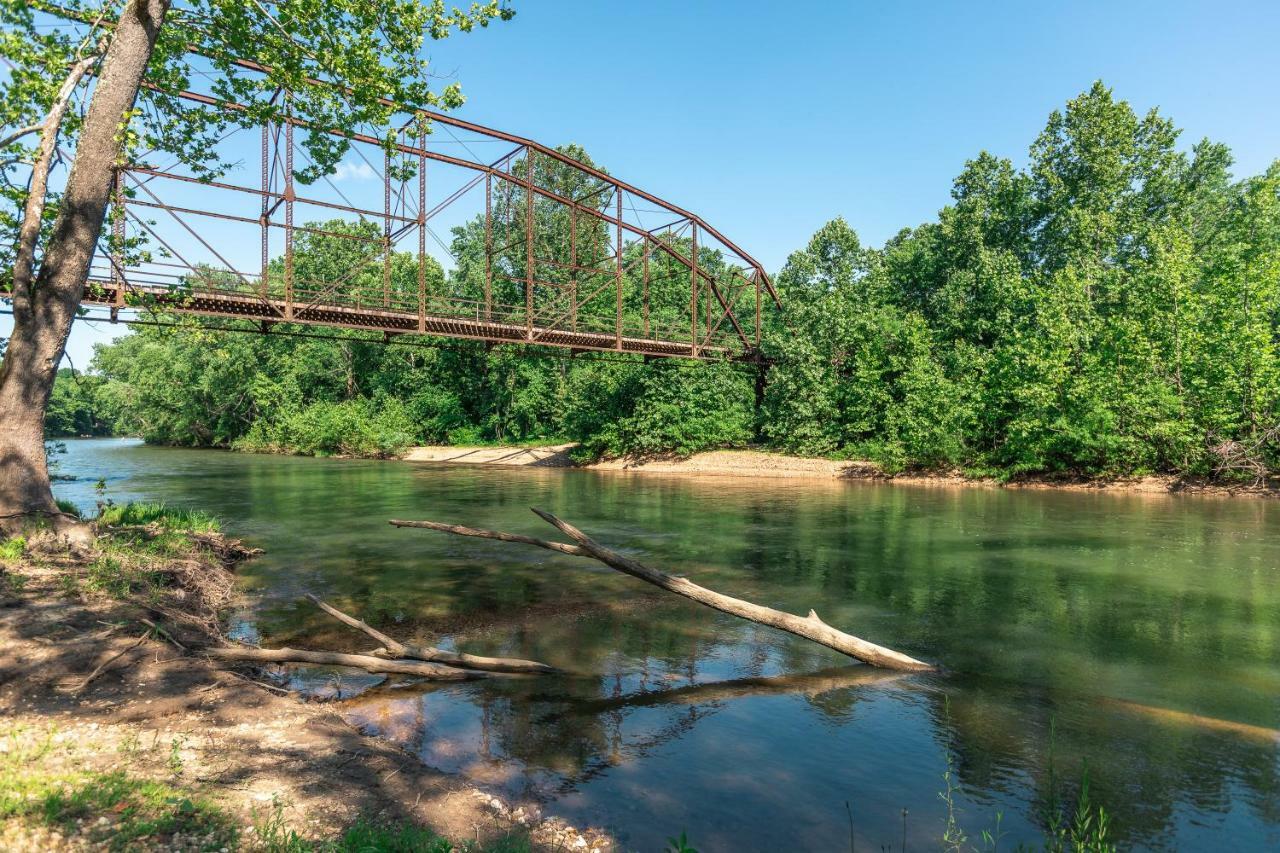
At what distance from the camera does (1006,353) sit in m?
37.7

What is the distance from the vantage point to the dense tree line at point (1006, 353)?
104ft

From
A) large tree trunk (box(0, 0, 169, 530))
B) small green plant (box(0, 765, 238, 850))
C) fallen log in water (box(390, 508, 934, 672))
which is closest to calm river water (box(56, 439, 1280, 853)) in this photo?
fallen log in water (box(390, 508, 934, 672))

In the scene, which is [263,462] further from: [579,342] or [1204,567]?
[1204,567]

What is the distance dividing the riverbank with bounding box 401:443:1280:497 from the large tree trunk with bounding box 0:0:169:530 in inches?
1476

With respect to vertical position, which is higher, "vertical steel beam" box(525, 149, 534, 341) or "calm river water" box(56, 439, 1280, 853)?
"vertical steel beam" box(525, 149, 534, 341)

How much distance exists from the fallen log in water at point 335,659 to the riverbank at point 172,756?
26cm

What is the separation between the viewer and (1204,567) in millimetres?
15766

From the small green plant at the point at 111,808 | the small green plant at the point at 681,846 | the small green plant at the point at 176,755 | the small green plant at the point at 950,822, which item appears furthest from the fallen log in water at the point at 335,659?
the small green plant at the point at 950,822

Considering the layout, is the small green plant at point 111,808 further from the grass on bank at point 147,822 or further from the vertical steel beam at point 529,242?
the vertical steel beam at point 529,242

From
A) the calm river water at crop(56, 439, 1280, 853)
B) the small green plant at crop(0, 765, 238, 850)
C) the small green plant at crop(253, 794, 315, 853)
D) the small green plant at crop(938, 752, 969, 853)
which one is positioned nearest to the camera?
the small green plant at crop(253, 794, 315, 853)

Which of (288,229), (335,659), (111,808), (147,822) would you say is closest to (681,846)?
(147,822)

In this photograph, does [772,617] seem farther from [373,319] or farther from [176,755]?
[373,319]

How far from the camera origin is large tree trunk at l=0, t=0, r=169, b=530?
1049 cm

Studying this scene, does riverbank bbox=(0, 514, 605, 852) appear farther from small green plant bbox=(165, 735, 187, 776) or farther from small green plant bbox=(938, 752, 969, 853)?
small green plant bbox=(938, 752, 969, 853)
